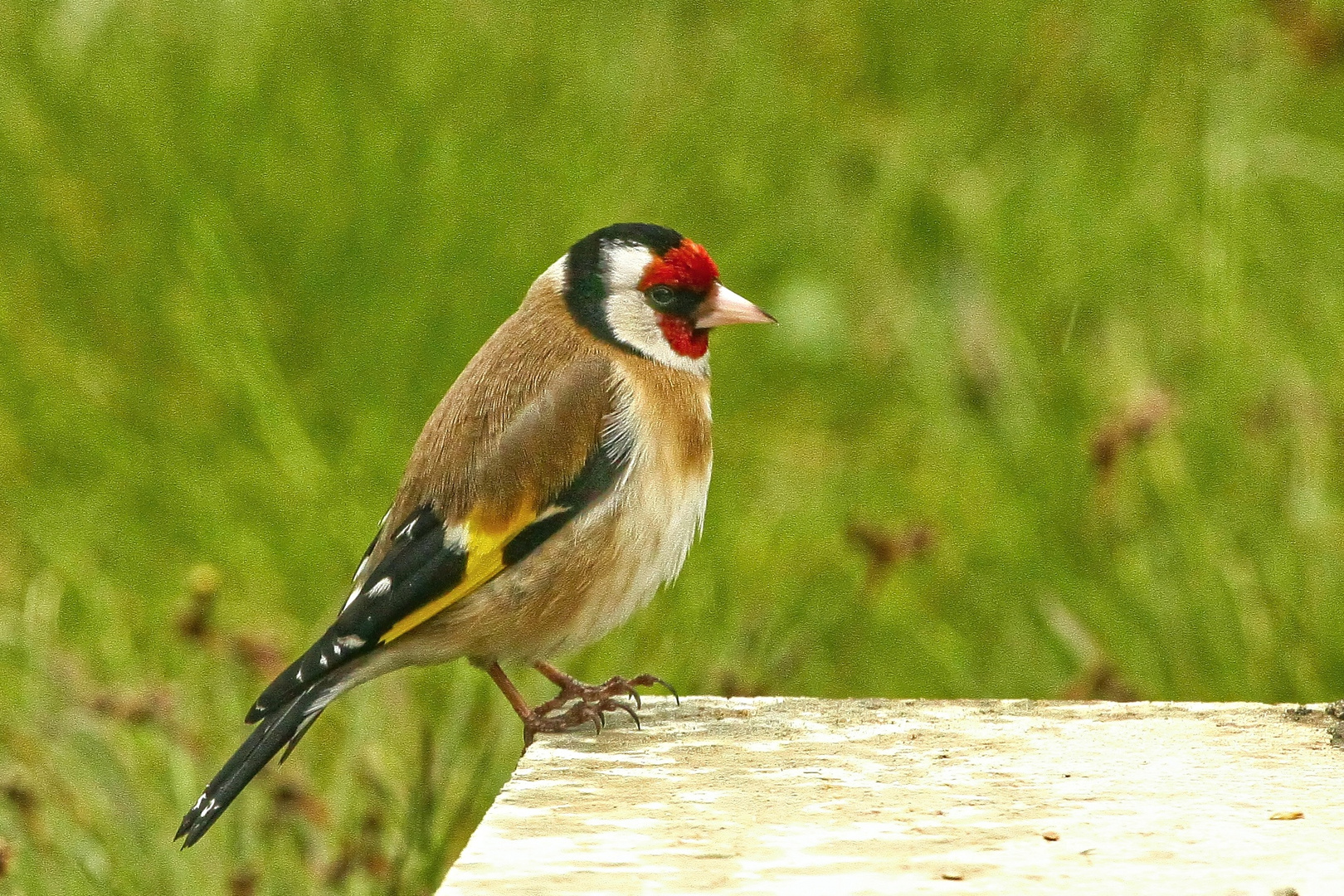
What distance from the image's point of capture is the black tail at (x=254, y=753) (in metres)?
3.14

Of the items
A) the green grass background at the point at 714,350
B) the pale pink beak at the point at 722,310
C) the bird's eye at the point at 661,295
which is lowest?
the green grass background at the point at 714,350

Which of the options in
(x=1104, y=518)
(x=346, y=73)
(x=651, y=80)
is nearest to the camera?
(x=1104, y=518)

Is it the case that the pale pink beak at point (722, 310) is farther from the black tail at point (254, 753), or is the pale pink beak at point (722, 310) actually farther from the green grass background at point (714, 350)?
the black tail at point (254, 753)

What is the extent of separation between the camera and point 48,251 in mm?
6383

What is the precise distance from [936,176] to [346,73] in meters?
1.99

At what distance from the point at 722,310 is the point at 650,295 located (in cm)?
14

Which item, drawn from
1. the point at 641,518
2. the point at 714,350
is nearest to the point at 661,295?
the point at 641,518

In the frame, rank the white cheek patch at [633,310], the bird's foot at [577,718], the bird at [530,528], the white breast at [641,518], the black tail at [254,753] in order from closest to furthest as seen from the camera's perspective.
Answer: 1. the black tail at [254,753]
2. the bird's foot at [577,718]
3. the bird at [530,528]
4. the white breast at [641,518]
5. the white cheek patch at [633,310]

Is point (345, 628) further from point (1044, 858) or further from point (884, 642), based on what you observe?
point (884, 642)

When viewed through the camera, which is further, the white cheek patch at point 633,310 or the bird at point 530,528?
the white cheek patch at point 633,310

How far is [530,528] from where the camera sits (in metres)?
3.58

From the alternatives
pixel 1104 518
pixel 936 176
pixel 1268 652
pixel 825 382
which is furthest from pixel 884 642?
pixel 936 176

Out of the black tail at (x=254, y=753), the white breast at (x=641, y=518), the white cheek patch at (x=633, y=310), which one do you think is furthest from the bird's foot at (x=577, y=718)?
the white cheek patch at (x=633, y=310)

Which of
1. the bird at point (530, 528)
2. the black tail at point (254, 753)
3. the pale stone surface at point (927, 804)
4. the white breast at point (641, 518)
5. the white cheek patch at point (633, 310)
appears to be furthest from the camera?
the white cheek patch at point (633, 310)
